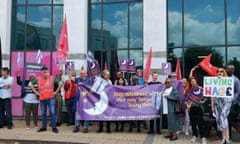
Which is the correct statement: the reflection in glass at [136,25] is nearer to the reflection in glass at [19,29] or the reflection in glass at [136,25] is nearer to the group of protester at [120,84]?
the group of protester at [120,84]

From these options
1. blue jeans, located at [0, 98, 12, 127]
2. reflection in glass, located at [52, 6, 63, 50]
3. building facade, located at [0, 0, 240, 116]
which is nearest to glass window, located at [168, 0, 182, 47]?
building facade, located at [0, 0, 240, 116]

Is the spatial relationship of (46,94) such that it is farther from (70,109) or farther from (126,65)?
(126,65)

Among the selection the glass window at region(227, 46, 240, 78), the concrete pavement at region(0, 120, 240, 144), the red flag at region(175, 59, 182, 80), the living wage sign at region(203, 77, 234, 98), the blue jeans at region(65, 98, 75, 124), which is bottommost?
the concrete pavement at region(0, 120, 240, 144)

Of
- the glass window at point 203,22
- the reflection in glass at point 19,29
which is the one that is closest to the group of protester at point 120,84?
the glass window at point 203,22

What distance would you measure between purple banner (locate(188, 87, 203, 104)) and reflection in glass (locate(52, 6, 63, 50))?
7751 millimetres

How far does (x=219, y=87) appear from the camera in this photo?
8078 millimetres

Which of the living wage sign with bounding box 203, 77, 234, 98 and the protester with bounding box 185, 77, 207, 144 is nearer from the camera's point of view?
the living wage sign with bounding box 203, 77, 234, 98

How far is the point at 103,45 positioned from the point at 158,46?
266cm

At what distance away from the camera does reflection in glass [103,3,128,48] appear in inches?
547

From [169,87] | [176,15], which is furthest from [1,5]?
[169,87]

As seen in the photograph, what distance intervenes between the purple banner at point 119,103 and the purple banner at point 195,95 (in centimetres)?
124

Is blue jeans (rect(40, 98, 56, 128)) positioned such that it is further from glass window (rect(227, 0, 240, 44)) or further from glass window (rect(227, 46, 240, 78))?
glass window (rect(227, 0, 240, 44))

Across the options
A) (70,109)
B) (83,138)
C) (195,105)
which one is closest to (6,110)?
(70,109)

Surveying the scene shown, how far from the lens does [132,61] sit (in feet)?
39.5
